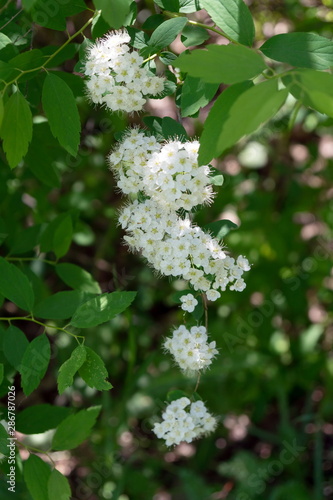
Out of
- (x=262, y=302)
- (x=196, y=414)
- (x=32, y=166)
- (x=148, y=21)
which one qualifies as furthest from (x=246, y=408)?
(x=148, y=21)

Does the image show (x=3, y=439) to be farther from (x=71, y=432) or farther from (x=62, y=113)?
(x=62, y=113)

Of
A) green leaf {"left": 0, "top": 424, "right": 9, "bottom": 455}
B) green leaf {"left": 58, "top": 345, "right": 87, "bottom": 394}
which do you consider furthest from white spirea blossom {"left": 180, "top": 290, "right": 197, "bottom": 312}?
green leaf {"left": 0, "top": 424, "right": 9, "bottom": 455}

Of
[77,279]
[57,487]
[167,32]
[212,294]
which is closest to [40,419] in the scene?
[57,487]

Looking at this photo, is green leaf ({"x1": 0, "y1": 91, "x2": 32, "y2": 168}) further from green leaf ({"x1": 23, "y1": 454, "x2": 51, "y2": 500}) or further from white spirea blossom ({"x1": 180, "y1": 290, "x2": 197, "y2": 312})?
green leaf ({"x1": 23, "y1": 454, "x2": 51, "y2": 500})

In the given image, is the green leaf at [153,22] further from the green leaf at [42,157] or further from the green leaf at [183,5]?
the green leaf at [42,157]

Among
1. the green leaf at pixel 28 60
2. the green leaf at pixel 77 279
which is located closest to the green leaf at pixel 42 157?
the green leaf at pixel 77 279

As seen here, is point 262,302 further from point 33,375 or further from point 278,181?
point 33,375
